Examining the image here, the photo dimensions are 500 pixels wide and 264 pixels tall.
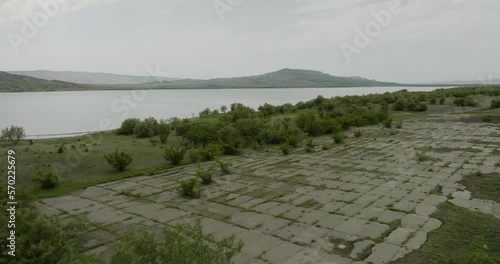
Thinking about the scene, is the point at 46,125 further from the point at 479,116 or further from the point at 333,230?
the point at 479,116

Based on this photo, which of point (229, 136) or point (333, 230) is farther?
point (229, 136)

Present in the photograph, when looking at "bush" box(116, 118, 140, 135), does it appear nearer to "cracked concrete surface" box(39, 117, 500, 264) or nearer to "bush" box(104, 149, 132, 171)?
"bush" box(104, 149, 132, 171)

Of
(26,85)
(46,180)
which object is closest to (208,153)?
(46,180)

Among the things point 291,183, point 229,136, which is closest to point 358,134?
point 229,136

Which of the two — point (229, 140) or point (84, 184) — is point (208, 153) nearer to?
point (229, 140)

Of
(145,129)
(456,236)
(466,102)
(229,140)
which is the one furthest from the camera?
(466,102)

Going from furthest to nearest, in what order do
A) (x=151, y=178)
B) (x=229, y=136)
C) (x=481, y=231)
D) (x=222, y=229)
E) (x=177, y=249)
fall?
(x=229, y=136), (x=151, y=178), (x=222, y=229), (x=481, y=231), (x=177, y=249)
